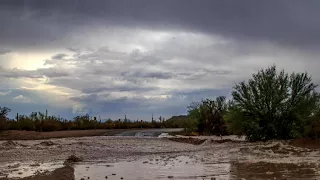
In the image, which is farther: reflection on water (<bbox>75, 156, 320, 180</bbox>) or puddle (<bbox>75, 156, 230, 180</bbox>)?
puddle (<bbox>75, 156, 230, 180</bbox>)

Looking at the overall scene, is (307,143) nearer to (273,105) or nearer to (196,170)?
(273,105)

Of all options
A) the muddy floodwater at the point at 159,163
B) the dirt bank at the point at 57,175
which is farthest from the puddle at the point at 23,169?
the dirt bank at the point at 57,175

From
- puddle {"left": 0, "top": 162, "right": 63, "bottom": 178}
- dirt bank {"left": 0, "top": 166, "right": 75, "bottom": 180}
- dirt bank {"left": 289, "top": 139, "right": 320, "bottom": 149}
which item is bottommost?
dirt bank {"left": 0, "top": 166, "right": 75, "bottom": 180}

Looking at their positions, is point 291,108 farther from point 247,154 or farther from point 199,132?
point 199,132

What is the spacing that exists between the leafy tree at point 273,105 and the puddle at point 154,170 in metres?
12.5

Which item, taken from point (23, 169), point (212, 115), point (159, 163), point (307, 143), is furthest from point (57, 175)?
point (212, 115)

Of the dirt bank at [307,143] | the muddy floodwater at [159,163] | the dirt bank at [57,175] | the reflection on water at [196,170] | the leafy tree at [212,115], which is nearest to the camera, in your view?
the dirt bank at [57,175]

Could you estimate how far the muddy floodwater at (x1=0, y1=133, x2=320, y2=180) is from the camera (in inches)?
619

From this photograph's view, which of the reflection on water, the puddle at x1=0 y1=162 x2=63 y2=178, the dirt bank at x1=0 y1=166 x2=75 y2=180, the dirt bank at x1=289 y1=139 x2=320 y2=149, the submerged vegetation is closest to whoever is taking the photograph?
the dirt bank at x1=0 y1=166 x2=75 y2=180

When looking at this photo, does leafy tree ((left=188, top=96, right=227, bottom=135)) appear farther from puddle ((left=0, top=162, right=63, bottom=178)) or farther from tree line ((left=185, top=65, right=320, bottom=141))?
puddle ((left=0, top=162, right=63, bottom=178))

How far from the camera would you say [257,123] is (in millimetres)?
32156

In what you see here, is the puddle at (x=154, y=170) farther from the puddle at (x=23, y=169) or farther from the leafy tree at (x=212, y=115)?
the leafy tree at (x=212, y=115)

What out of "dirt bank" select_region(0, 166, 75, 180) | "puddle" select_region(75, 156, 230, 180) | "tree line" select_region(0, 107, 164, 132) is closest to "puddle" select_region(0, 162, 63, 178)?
"dirt bank" select_region(0, 166, 75, 180)

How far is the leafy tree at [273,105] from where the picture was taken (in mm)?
31438
